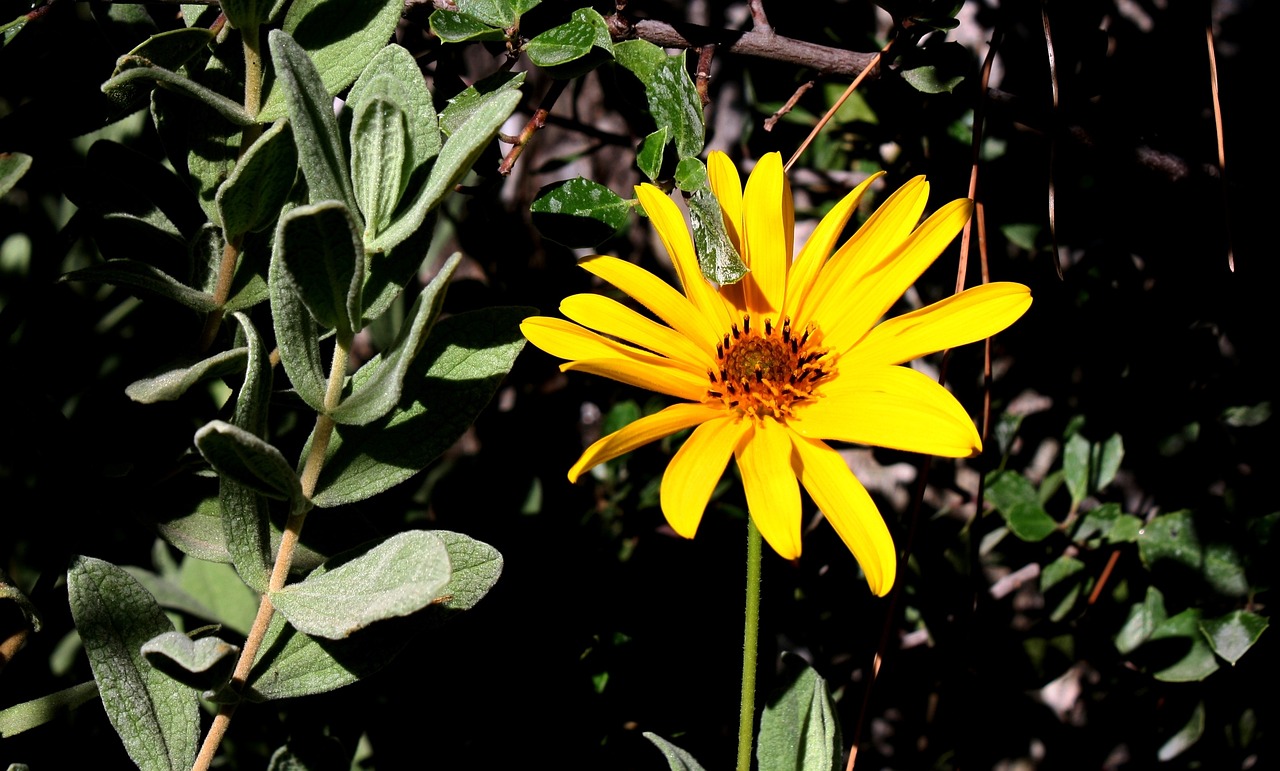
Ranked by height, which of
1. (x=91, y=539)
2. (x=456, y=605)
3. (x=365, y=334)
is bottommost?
(x=365, y=334)

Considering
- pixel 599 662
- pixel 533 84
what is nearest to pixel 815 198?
pixel 533 84

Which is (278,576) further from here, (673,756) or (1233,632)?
(1233,632)

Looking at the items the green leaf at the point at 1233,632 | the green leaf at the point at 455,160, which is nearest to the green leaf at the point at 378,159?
the green leaf at the point at 455,160

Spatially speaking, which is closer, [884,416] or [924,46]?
[884,416]

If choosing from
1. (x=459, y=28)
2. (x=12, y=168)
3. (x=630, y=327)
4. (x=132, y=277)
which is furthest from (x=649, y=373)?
(x=12, y=168)

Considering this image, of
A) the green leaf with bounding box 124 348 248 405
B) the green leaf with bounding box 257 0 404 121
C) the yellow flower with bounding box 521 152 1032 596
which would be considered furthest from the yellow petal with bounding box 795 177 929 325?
the green leaf with bounding box 124 348 248 405

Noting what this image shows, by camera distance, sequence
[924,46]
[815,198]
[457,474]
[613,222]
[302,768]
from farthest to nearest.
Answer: [815,198], [457,474], [924,46], [613,222], [302,768]

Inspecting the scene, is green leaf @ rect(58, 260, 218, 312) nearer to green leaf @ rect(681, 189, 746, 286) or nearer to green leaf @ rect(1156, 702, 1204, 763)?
green leaf @ rect(681, 189, 746, 286)

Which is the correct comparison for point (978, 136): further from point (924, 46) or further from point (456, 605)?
A: point (456, 605)
